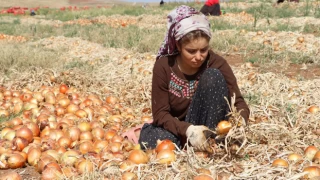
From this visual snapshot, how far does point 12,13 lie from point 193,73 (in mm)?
21982

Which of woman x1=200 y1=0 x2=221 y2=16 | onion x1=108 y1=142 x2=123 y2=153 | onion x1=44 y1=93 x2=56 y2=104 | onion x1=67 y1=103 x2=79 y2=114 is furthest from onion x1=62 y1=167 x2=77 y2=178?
woman x1=200 y1=0 x2=221 y2=16

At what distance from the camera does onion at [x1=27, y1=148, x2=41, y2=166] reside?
2.60 metres

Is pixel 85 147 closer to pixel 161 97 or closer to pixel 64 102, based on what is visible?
pixel 161 97

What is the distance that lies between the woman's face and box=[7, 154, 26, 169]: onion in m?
1.38

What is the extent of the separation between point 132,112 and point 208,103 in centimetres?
155

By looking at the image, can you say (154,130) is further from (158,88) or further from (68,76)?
(68,76)

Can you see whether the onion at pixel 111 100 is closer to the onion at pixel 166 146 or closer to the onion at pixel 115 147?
the onion at pixel 115 147

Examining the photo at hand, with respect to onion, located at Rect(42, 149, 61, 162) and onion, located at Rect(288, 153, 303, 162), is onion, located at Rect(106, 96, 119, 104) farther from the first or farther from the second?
onion, located at Rect(288, 153, 303, 162)

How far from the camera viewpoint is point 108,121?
361 cm

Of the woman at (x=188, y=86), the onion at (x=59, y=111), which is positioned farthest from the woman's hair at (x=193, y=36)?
the onion at (x=59, y=111)

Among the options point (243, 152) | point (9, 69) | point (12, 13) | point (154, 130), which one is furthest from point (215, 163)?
point (12, 13)

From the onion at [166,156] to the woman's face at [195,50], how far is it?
0.64m

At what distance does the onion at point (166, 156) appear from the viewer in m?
2.25

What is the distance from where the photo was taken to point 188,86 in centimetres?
275
